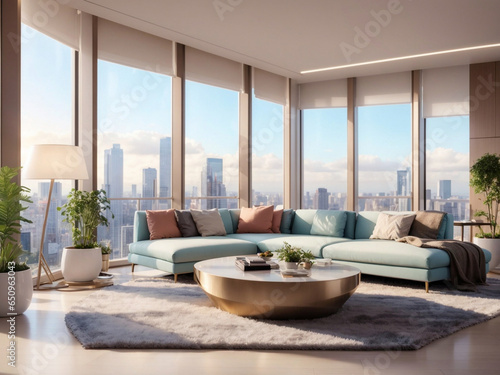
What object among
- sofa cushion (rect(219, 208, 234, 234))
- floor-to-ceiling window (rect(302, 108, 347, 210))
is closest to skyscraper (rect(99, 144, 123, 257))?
sofa cushion (rect(219, 208, 234, 234))

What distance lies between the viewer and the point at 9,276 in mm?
3617

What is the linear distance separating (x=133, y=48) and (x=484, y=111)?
18.1 ft

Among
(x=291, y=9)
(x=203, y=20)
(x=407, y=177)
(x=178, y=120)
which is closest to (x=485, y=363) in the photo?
(x=291, y=9)

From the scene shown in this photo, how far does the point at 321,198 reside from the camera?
888 cm

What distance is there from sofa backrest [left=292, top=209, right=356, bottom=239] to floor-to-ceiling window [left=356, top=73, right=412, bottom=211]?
2.56 m

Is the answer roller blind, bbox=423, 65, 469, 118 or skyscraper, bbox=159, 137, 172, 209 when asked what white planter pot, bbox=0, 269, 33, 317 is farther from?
roller blind, bbox=423, 65, 469, 118

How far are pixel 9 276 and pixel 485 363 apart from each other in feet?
11.2

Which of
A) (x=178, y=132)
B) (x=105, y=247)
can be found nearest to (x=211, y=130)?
(x=178, y=132)

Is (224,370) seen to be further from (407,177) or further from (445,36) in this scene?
(407,177)

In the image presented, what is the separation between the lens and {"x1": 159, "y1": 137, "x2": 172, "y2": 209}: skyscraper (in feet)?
22.2

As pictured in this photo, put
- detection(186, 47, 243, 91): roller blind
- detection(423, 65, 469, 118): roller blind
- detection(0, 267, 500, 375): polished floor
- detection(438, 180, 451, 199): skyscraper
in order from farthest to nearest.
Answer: detection(438, 180, 451, 199): skyscraper < detection(423, 65, 469, 118): roller blind < detection(186, 47, 243, 91): roller blind < detection(0, 267, 500, 375): polished floor

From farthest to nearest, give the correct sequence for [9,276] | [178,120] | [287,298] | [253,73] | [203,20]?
[253,73] < [178,120] < [203,20] < [9,276] < [287,298]

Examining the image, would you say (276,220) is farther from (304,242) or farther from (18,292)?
(18,292)

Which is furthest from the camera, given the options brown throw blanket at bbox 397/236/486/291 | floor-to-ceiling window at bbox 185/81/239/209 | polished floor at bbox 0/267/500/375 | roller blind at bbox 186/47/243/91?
floor-to-ceiling window at bbox 185/81/239/209
